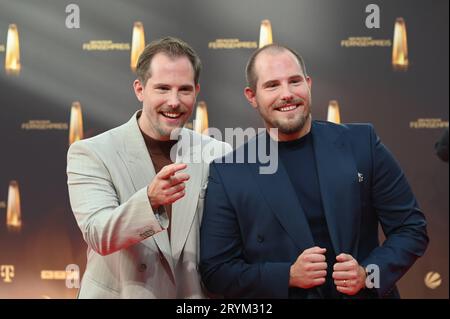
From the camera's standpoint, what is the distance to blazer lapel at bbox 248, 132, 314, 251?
2121 mm

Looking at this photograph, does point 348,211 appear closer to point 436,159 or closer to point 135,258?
point 135,258

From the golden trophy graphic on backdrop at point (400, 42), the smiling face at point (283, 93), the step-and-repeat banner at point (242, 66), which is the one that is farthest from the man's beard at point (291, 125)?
the golden trophy graphic on backdrop at point (400, 42)

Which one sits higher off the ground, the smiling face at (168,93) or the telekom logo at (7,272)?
the smiling face at (168,93)

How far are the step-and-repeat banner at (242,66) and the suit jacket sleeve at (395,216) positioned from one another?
1680mm

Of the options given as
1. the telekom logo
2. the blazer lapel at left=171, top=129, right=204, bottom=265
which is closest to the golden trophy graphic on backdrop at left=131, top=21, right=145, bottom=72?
the telekom logo

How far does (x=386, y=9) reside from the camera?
12.6 feet

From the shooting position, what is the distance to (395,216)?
2.19 meters

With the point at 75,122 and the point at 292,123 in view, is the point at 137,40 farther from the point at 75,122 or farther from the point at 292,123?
the point at 292,123

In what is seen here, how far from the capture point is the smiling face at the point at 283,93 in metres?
2.22

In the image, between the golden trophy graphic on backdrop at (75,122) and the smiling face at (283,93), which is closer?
the smiling face at (283,93)

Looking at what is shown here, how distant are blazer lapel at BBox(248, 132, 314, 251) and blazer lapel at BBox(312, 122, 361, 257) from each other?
8 centimetres

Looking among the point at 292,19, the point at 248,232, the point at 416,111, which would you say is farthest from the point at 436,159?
the point at 248,232

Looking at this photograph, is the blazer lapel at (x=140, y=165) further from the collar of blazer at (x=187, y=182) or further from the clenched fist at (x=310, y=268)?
the clenched fist at (x=310, y=268)

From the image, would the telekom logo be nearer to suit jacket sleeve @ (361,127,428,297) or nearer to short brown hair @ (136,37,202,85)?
short brown hair @ (136,37,202,85)
